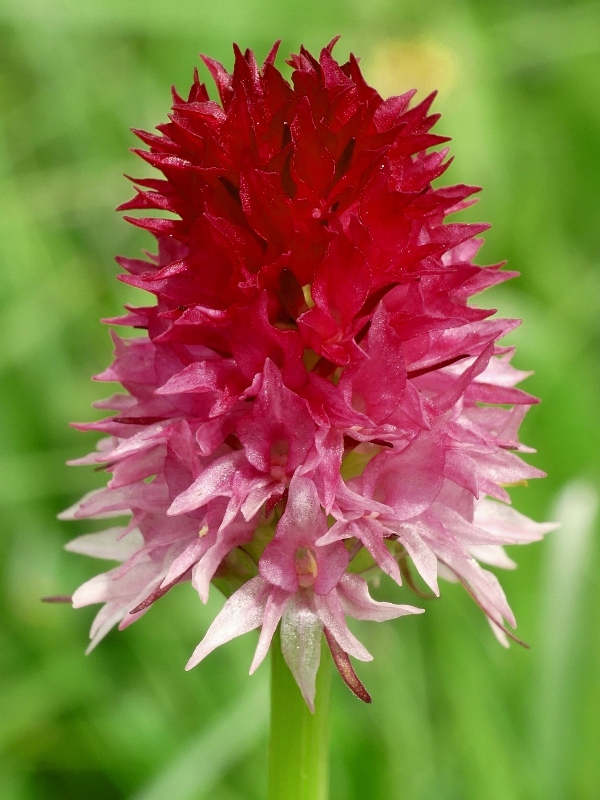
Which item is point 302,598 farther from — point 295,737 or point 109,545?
point 109,545

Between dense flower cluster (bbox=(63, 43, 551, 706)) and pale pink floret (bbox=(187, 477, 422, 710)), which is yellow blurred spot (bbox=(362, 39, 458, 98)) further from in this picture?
pale pink floret (bbox=(187, 477, 422, 710))


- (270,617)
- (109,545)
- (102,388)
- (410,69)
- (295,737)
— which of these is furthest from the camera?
(410,69)

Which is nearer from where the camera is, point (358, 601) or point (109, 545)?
point (358, 601)

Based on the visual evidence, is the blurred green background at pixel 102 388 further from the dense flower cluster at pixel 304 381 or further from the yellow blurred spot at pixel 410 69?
the dense flower cluster at pixel 304 381

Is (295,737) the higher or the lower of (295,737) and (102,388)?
the lower

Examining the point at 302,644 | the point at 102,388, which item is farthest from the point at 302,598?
the point at 102,388

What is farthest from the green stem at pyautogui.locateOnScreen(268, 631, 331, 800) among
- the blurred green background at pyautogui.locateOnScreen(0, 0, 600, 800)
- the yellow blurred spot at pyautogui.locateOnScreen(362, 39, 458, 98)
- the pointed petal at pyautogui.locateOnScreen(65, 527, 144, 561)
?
the yellow blurred spot at pyautogui.locateOnScreen(362, 39, 458, 98)
